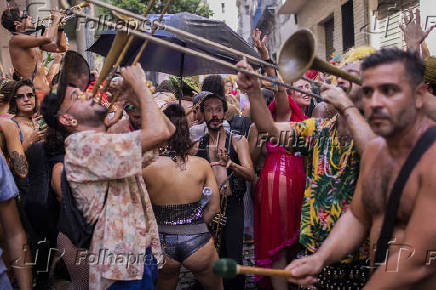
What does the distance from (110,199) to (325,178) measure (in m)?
1.48

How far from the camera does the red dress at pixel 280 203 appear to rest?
4094mm

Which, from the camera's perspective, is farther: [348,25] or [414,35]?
[348,25]

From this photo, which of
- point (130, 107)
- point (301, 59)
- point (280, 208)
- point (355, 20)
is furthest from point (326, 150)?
point (355, 20)

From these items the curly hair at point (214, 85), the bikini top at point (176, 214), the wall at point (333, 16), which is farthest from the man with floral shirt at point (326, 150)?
the wall at point (333, 16)

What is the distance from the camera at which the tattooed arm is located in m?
3.88

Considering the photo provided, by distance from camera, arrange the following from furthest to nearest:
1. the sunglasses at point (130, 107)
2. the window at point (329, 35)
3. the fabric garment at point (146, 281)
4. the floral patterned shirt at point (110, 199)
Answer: the window at point (329, 35) → the sunglasses at point (130, 107) → the fabric garment at point (146, 281) → the floral patterned shirt at point (110, 199)

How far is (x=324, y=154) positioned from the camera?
3.08m

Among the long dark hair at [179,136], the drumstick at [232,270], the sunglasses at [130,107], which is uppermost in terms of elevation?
the sunglasses at [130,107]

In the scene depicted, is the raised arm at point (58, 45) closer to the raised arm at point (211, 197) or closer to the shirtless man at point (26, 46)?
the shirtless man at point (26, 46)

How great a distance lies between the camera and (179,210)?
3.67 meters

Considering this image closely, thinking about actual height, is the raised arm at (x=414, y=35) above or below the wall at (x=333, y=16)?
below

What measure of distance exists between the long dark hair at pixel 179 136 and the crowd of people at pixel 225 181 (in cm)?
1

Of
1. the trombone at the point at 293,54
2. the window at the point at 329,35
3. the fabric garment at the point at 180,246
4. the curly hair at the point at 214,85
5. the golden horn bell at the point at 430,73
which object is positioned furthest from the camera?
the window at the point at 329,35

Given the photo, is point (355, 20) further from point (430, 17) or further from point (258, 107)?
point (258, 107)
